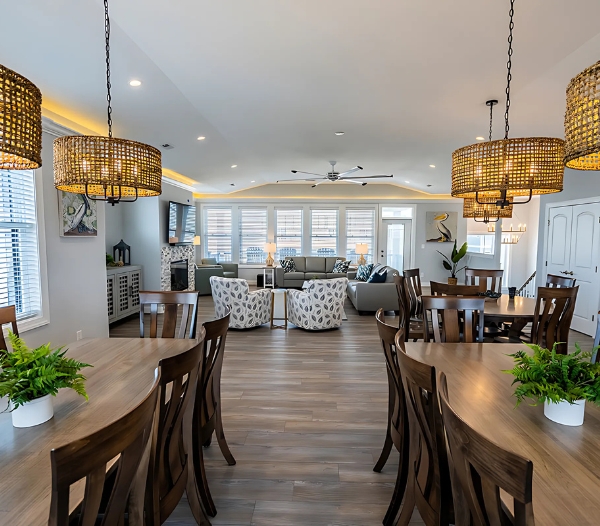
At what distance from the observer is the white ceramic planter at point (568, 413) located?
129 cm

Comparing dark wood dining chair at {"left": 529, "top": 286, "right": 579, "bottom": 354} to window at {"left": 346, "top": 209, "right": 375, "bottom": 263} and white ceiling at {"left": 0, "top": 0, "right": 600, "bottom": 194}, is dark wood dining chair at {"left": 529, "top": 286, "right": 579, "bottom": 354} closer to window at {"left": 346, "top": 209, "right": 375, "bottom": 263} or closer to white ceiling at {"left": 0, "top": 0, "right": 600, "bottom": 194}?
white ceiling at {"left": 0, "top": 0, "right": 600, "bottom": 194}

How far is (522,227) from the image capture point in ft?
29.9

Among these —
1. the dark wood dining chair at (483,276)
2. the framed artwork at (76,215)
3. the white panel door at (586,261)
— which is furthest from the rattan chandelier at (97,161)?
the white panel door at (586,261)

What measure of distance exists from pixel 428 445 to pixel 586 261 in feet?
18.8

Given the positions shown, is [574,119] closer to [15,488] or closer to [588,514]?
[588,514]

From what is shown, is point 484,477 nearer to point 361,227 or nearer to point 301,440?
point 301,440

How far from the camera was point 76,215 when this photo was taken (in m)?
4.20

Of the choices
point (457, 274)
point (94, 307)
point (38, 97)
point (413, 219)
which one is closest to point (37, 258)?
point (94, 307)

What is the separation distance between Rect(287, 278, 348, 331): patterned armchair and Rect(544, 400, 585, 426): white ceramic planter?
410cm

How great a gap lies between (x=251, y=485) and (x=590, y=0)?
3528 millimetres

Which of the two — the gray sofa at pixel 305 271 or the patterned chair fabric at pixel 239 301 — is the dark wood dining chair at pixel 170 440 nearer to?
the patterned chair fabric at pixel 239 301

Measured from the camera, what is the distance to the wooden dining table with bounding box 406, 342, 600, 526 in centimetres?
91

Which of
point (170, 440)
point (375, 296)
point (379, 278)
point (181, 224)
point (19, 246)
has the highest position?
point (181, 224)

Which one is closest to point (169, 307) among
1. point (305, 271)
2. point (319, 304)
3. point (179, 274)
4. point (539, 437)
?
point (539, 437)
